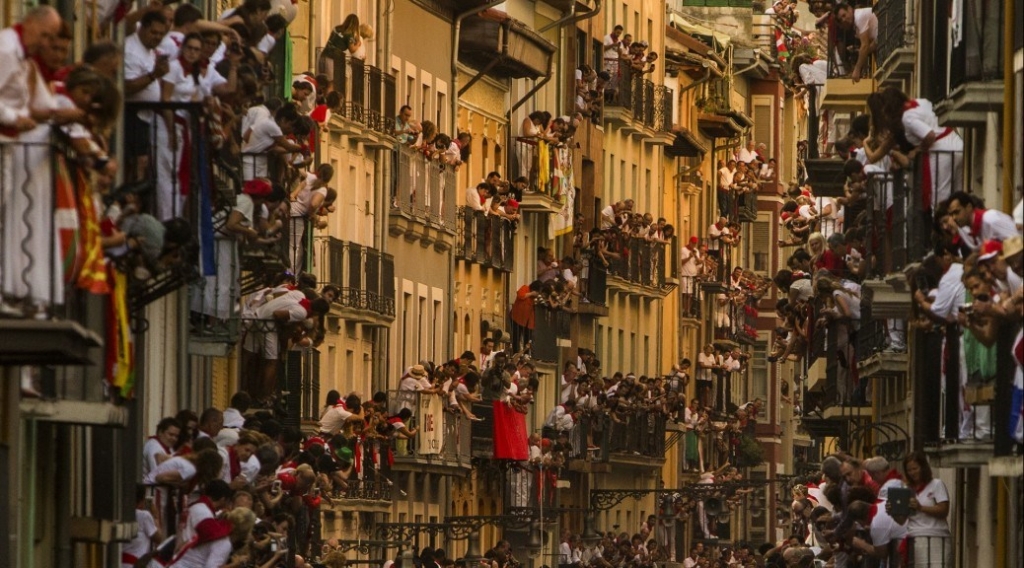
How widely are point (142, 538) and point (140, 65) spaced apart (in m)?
4.21

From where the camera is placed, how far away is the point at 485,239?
75.1 metres

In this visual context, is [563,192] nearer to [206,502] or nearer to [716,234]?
[716,234]

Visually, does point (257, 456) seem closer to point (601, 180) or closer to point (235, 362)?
point (235, 362)

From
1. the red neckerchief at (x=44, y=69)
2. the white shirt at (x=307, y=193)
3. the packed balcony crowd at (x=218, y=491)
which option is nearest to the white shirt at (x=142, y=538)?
the packed balcony crowd at (x=218, y=491)

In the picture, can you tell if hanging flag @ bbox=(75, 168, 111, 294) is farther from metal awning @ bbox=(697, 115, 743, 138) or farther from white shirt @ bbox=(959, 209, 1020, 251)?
metal awning @ bbox=(697, 115, 743, 138)

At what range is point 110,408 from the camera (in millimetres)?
28203

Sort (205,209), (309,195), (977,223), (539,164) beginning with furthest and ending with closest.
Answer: (539,164) < (309,195) < (205,209) < (977,223)

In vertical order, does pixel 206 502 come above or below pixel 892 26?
below

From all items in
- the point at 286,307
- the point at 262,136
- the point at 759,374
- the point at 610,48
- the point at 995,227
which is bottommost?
the point at 759,374

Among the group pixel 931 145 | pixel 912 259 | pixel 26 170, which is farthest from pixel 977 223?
pixel 912 259

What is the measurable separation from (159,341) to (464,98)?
123ft

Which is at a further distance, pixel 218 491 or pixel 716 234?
pixel 716 234

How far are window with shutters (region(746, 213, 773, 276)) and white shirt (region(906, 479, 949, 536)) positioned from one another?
317 feet

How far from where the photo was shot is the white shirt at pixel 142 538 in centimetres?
3266
